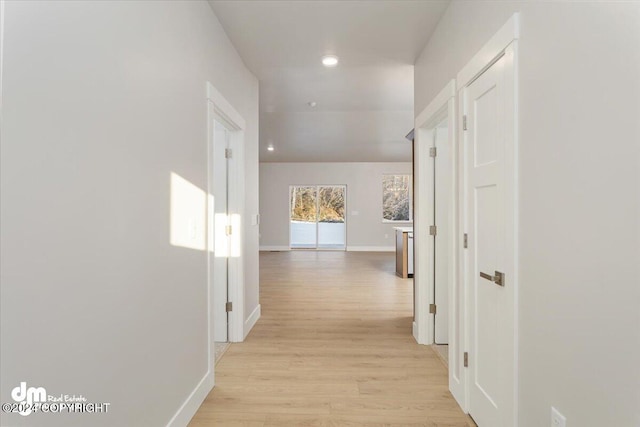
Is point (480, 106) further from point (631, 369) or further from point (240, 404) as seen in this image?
point (240, 404)

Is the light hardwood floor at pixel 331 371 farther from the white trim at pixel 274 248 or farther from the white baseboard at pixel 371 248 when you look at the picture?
the white trim at pixel 274 248

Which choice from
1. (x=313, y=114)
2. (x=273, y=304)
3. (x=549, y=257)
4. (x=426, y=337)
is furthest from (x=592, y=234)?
→ (x=313, y=114)

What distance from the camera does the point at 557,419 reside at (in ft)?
4.49

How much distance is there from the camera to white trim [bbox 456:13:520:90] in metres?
1.64

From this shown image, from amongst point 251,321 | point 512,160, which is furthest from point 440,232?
point 251,321

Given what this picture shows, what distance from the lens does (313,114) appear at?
21.2ft

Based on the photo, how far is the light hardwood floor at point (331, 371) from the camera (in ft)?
7.41

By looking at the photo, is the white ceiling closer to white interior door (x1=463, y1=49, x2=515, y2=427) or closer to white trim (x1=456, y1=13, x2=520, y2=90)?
white trim (x1=456, y1=13, x2=520, y2=90)

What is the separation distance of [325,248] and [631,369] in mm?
10551

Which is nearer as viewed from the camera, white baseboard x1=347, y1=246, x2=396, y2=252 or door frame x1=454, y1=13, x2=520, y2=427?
door frame x1=454, y1=13, x2=520, y2=427

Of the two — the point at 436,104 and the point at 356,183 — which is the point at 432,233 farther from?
the point at 356,183

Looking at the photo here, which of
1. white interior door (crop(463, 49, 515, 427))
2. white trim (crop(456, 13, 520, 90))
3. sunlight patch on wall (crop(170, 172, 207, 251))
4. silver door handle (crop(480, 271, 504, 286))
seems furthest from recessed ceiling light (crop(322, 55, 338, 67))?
silver door handle (crop(480, 271, 504, 286))

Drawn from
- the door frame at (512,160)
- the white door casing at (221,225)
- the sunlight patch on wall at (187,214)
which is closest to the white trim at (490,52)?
the door frame at (512,160)

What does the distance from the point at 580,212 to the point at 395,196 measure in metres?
10.3
